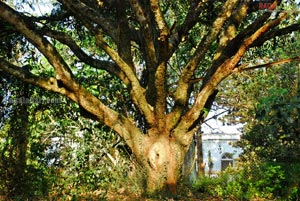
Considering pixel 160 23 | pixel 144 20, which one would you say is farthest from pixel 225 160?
pixel 160 23

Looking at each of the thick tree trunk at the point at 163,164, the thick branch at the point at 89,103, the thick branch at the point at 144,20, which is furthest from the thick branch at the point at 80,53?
the thick tree trunk at the point at 163,164

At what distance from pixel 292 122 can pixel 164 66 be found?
3066 millimetres

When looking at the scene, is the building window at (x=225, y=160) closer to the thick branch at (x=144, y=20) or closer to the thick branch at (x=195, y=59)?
the thick branch at (x=195, y=59)

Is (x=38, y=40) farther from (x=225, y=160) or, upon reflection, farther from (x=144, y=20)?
(x=225, y=160)

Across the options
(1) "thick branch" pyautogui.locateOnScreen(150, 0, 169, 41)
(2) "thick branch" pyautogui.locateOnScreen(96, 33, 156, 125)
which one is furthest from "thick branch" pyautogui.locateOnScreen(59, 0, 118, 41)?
(1) "thick branch" pyautogui.locateOnScreen(150, 0, 169, 41)

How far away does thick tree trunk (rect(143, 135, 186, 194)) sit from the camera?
8.30 m

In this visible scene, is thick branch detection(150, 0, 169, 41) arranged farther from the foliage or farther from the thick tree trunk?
the foliage

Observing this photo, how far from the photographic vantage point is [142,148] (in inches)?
342

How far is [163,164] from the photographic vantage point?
27.6ft

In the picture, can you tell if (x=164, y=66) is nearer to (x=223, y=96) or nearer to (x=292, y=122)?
(x=292, y=122)

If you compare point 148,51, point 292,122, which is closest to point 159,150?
point 148,51

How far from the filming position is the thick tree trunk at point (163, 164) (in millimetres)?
Answer: 8301

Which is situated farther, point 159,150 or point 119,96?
point 119,96

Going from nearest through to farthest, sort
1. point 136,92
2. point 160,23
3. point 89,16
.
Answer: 1. point 160,23
2. point 136,92
3. point 89,16
